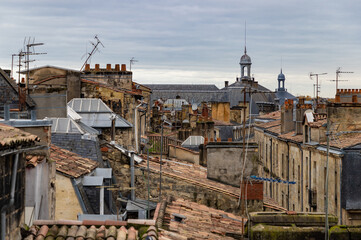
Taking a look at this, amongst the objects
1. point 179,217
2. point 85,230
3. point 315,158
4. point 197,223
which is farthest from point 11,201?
point 315,158

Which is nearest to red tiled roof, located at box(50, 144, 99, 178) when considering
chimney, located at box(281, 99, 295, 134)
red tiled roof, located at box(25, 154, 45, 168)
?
red tiled roof, located at box(25, 154, 45, 168)

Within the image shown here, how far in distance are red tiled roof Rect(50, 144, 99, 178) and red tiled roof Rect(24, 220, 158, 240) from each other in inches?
157

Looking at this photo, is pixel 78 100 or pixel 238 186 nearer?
pixel 238 186

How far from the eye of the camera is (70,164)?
15.4 meters

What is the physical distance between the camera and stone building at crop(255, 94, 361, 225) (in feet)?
81.0

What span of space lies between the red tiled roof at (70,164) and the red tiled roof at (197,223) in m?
2.24

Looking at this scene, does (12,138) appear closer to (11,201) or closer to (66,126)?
(11,201)

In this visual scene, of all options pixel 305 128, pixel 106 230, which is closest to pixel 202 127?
pixel 305 128

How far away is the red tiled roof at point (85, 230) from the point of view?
9.68 m

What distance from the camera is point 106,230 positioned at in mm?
10141

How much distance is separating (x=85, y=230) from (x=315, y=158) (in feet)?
67.8

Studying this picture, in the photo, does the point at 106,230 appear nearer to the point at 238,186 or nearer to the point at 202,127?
the point at 238,186

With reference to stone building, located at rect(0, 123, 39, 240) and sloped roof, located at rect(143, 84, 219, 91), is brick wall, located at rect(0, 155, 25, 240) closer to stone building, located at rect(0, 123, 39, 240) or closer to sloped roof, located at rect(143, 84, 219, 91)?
stone building, located at rect(0, 123, 39, 240)

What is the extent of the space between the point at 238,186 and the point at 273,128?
19.8 meters
